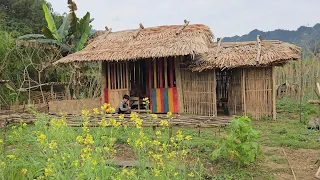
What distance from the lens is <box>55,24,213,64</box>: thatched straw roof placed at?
29.3 feet

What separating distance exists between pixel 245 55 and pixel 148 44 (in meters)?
2.89

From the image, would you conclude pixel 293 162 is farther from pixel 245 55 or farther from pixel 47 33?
pixel 47 33

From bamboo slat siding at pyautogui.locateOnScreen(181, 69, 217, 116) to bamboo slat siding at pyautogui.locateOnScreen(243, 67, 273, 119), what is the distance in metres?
0.96

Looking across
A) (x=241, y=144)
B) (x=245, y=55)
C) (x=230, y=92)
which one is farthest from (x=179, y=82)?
(x=241, y=144)

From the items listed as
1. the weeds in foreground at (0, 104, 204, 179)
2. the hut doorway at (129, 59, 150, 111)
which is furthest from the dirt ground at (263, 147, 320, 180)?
the hut doorway at (129, 59, 150, 111)

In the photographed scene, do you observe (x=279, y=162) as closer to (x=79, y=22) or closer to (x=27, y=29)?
(x=79, y=22)

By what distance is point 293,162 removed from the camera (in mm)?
5125

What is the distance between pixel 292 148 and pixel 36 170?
4.59 metres

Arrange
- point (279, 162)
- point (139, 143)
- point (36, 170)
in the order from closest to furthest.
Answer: point (139, 143) → point (36, 170) → point (279, 162)

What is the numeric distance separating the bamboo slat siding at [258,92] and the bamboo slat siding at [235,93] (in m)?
0.27

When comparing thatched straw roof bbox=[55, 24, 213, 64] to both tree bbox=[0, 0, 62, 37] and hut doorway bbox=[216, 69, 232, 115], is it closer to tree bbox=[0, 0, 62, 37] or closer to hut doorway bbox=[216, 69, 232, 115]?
hut doorway bbox=[216, 69, 232, 115]

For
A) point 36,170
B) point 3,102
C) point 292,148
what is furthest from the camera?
point 3,102

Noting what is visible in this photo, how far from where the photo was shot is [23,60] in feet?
40.7

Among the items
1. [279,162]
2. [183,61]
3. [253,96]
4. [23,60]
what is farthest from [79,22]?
[279,162]
